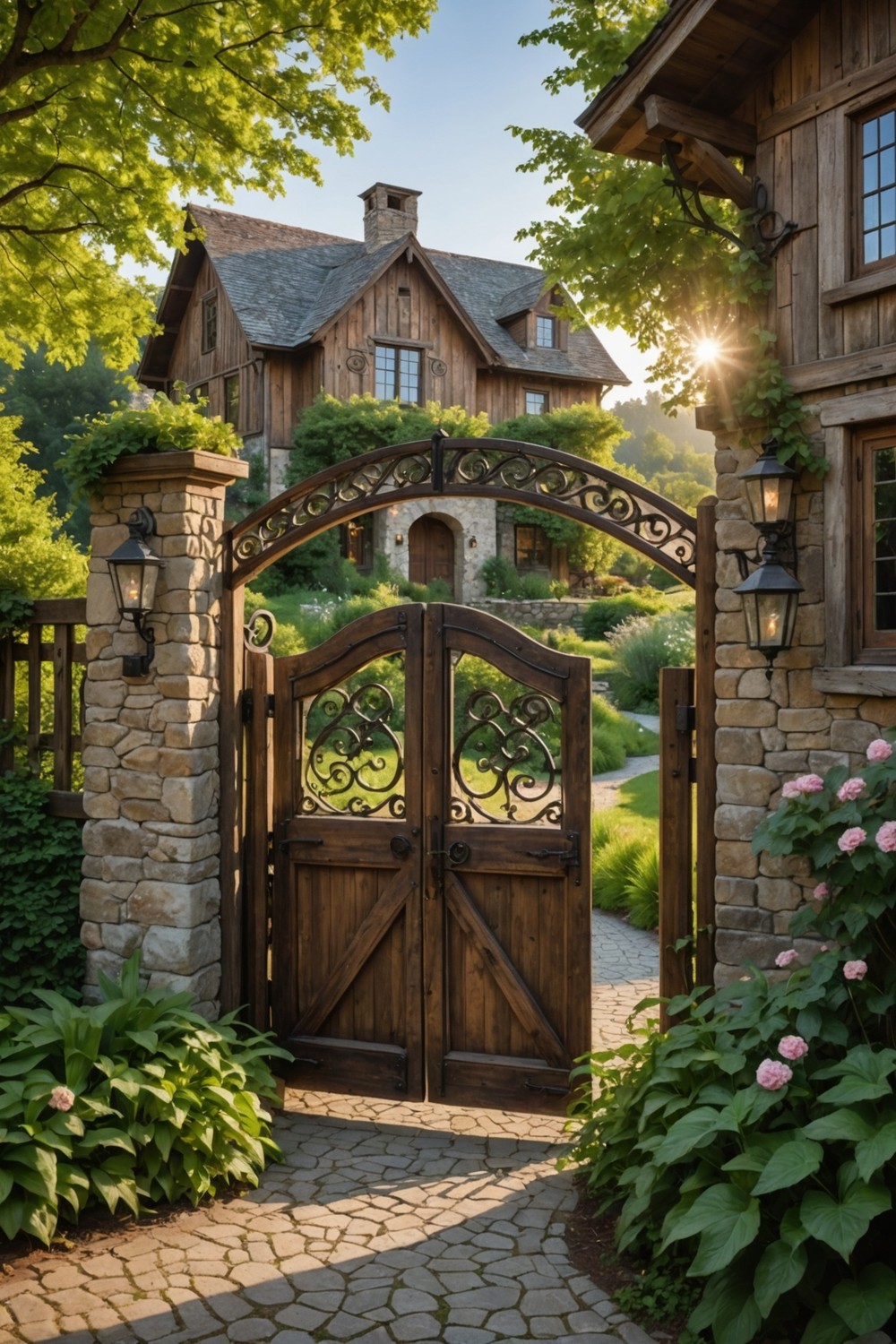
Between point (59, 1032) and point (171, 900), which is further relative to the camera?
point (171, 900)

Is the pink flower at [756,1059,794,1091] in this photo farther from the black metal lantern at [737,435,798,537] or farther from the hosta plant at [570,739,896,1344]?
the black metal lantern at [737,435,798,537]

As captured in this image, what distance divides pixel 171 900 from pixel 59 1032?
0.98 meters

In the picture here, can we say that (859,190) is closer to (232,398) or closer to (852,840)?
(852,840)

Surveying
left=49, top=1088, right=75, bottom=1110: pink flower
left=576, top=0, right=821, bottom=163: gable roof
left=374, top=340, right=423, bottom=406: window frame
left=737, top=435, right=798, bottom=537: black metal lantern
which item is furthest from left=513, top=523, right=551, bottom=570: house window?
left=49, top=1088, right=75, bottom=1110: pink flower

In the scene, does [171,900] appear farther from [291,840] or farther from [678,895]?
[678,895]

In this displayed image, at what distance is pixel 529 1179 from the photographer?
16.6 feet

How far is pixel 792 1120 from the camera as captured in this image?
150 inches

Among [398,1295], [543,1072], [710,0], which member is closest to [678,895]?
[543,1072]

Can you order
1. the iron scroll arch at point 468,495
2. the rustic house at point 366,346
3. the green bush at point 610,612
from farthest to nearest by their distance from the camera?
the rustic house at point 366,346, the green bush at point 610,612, the iron scroll arch at point 468,495

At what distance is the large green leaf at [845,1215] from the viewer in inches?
125

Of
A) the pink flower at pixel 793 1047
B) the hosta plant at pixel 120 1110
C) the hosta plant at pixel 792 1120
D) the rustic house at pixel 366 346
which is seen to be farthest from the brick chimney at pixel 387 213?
the pink flower at pixel 793 1047

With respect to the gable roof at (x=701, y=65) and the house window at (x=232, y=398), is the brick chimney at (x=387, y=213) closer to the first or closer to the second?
the house window at (x=232, y=398)

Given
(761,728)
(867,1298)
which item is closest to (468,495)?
(761,728)

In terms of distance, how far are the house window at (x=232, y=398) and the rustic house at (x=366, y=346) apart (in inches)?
Answer: 1.6
